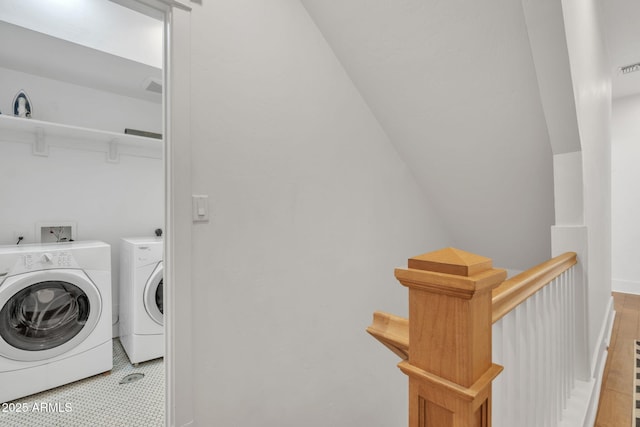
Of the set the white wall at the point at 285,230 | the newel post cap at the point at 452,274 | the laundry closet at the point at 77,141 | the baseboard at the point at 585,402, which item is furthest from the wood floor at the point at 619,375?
the laundry closet at the point at 77,141

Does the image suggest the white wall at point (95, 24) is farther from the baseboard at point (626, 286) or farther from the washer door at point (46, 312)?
the baseboard at point (626, 286)

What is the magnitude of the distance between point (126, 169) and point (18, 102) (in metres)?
0.86

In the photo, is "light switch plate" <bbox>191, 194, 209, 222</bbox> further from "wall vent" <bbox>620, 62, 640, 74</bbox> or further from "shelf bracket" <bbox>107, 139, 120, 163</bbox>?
"wall vent" <bbox>620, 62, 640, 74</bbox>

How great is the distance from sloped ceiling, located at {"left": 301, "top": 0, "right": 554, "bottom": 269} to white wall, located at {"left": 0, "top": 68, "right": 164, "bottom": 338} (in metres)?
2.27

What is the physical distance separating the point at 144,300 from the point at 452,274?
257 centimetres

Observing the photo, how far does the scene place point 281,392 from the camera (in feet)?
5.03

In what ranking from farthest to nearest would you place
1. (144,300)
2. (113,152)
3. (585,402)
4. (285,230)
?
(113,152) < (144,300) < (285,230) < (585,402)

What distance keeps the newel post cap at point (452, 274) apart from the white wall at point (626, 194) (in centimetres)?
490

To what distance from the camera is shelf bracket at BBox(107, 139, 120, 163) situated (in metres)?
2.82

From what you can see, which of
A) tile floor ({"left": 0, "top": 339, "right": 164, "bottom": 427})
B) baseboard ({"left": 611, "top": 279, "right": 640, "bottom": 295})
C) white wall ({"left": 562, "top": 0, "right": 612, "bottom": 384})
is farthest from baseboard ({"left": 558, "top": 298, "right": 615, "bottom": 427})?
baseboard ({"left": 611, "top": 279, "right": 640, "bottom": 295})

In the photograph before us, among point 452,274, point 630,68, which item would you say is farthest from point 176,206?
point 630,68

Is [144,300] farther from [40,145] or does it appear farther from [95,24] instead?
[95,24]

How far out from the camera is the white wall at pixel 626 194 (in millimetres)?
3777

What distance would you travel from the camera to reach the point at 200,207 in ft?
4.09
